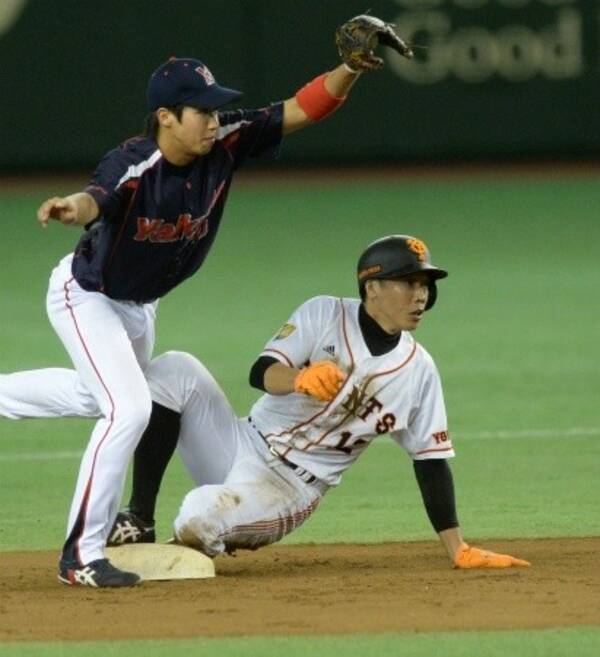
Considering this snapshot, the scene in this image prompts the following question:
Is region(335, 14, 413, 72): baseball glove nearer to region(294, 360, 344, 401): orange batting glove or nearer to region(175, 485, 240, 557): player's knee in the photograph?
Result: region(294, 360, 344, 401): orange batting glove

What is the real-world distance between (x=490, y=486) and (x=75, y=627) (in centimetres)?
341

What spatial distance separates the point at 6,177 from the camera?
2102 centimetres

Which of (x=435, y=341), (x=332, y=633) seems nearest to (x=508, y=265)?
(x=435, y=341)

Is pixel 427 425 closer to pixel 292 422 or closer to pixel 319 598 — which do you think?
pixel 292 422

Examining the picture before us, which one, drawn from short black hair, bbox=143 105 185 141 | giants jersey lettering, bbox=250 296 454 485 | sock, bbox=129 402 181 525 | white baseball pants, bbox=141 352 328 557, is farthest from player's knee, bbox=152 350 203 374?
short black hair, bbox=143 105 185 141

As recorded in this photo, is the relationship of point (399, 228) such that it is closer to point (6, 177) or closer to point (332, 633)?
point (6, 177)

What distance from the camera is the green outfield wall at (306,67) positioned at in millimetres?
20297

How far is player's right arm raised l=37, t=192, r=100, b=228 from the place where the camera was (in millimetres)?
6922

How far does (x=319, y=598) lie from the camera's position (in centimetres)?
712

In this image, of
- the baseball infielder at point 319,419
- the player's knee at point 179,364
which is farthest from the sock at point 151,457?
the player's knee at point 179,364

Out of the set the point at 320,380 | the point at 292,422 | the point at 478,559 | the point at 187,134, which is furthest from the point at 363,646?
the point at 187,134

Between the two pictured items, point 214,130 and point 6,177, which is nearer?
point 214,130

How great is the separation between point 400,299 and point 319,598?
1211 mm

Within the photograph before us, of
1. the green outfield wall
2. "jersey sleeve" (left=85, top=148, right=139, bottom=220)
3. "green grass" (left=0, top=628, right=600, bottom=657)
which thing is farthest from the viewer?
the green outfield wall
